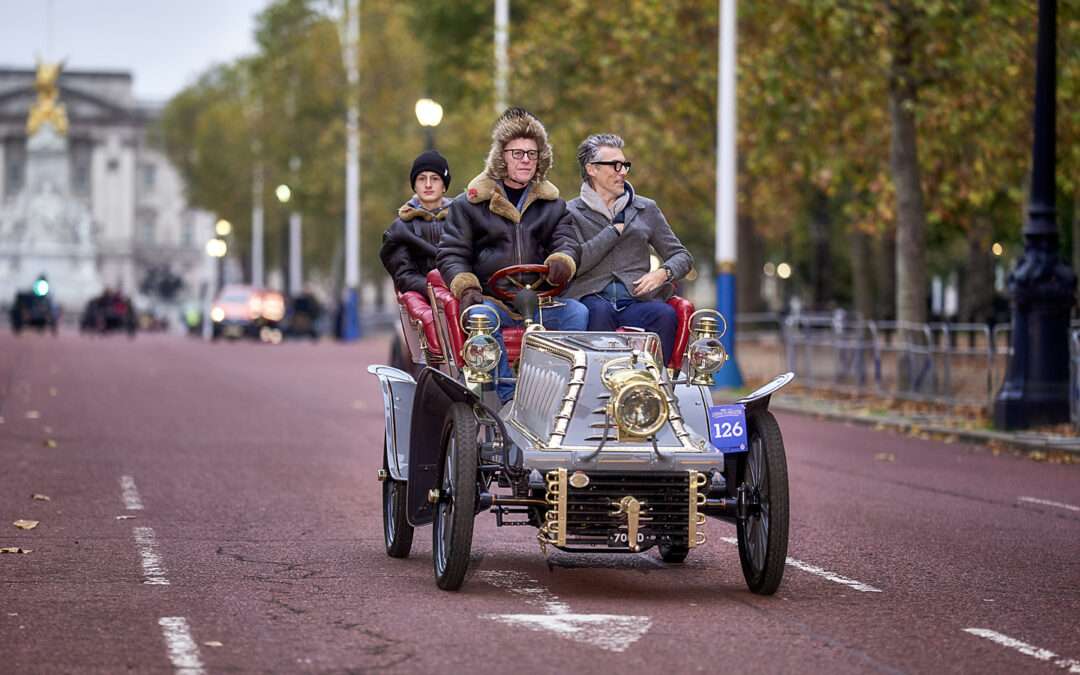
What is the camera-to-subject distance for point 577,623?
28.1 ft

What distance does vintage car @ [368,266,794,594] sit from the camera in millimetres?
8945

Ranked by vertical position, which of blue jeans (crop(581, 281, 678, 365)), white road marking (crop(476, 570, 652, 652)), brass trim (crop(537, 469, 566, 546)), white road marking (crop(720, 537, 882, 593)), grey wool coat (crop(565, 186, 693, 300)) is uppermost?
grey wool coat (crop(565, 186, 693, 300))

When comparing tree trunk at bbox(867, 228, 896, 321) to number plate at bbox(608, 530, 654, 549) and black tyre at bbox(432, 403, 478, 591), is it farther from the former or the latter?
number plate at bbox(608, 530, 654, 549)

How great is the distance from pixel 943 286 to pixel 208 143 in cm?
3436

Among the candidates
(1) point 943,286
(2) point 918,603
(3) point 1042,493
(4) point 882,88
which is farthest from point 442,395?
(1) point 943,286

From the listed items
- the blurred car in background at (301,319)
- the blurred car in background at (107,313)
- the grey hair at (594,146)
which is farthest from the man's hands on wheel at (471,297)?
the blurred car in background at (301,319)

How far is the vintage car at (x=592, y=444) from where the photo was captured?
895cm

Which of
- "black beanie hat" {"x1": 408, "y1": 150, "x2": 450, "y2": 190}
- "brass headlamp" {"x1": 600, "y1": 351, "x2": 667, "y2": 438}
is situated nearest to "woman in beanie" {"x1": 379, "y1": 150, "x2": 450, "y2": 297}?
"black beanie hat" {"x1": 408, "y1": 150, "x2": 450, "y2": 190}

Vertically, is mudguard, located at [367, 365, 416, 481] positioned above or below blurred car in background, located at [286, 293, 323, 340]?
above

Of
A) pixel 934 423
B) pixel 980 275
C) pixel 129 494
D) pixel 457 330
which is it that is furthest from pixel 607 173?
pixel 980 275

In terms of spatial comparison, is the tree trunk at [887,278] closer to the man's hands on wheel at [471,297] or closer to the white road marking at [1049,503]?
the white road marking at [1049,503]

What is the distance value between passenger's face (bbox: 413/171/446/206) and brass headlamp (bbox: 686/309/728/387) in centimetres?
260

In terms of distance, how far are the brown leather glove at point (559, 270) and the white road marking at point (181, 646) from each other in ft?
8.17

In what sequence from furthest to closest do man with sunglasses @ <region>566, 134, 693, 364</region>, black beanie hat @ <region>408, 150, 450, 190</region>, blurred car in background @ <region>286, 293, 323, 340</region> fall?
blurred car in background @ <region>286, 293, 323, 340</region>, black beanie hat @ <region>408, 150, 450, 190</region>, man with sunglasses @ <region>566, 134, 693, 364</region>
